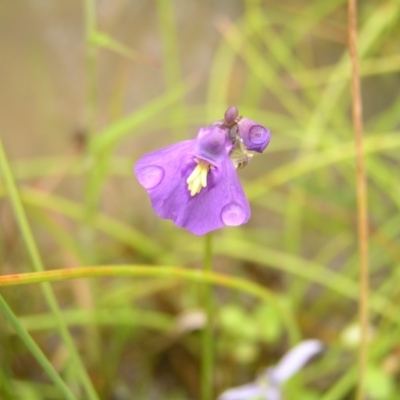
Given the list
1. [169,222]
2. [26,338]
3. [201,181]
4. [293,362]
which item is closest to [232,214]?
[201,181]

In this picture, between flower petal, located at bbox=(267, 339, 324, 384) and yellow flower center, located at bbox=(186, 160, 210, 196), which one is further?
flower petal, located at bbox=(267, 339, 324, 384)

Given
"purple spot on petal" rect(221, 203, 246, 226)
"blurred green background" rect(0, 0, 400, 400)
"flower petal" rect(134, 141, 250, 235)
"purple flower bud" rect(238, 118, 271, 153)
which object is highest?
"blurred green background" rect(0, 0, 400, 400)

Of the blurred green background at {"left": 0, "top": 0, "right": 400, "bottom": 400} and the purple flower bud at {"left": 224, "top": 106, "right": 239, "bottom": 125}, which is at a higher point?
the blurred green background at {"left": 0, "top": 0, "right": 400, "bottom": 400}

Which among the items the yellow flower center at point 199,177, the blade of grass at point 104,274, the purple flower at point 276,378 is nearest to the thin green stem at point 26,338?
the blade of grass at point 104,274

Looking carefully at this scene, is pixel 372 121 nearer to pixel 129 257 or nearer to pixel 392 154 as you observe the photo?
pixel 392 154

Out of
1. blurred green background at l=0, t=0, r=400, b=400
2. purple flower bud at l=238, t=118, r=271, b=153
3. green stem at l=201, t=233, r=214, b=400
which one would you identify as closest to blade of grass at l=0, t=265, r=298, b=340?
green stem at l=201, t=233, r=214, b=400

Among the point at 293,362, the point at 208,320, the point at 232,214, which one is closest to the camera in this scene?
the point at 232,214

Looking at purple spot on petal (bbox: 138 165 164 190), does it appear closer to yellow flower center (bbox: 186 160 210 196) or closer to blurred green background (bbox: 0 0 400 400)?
yellow flower center (bbox: 186 160 210 196)

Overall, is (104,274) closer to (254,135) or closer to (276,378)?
(254,135)
